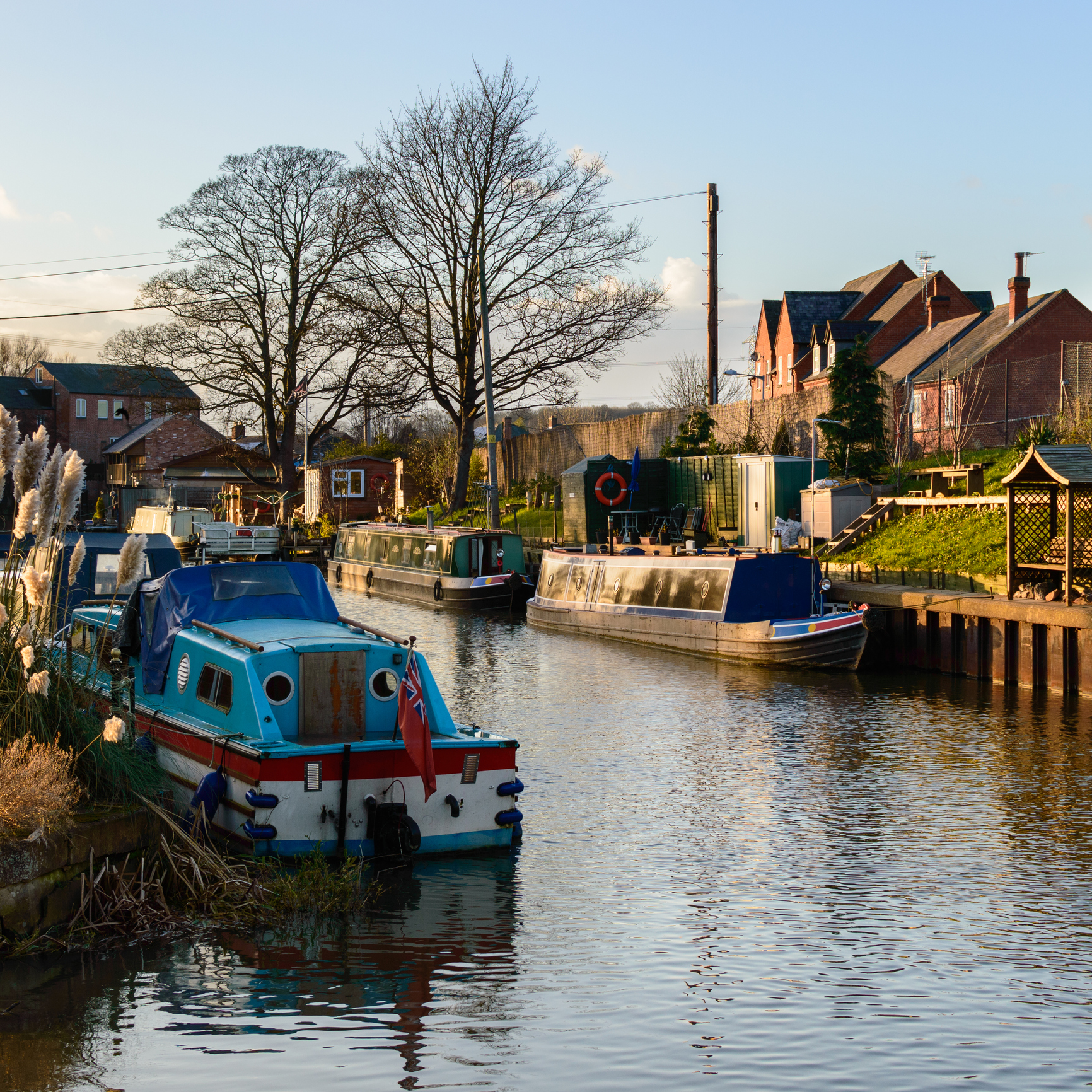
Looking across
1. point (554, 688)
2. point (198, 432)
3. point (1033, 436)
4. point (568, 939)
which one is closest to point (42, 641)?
point (568, 939)

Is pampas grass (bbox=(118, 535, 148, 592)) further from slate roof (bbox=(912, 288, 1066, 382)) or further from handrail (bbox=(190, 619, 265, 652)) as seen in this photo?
slate roof (bbox=(912, 288, 1066, 382))

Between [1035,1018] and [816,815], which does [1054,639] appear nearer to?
[816,815]

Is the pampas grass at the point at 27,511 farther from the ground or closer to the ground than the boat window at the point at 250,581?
farther from the ground

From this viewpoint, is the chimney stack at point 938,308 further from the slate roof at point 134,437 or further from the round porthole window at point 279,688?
the round porthole window at point 279,688

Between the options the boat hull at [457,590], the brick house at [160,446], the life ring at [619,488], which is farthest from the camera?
the brick house at [160,446]

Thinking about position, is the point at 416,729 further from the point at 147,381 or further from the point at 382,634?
the point at 147,381

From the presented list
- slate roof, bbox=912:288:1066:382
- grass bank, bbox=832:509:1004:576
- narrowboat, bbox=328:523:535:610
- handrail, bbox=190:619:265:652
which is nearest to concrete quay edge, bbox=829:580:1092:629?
grass bank, bbox=832:509:1004:576

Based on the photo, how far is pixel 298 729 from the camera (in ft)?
36.3

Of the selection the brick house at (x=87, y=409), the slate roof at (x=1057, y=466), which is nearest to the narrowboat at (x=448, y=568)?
the slate roof at (x=1057, y=466)

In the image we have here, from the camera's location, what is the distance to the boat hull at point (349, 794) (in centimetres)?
990

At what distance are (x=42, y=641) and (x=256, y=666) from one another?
2557 millimetres

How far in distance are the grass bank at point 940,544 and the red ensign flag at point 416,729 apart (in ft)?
51.0

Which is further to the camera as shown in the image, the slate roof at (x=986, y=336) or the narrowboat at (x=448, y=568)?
the slate roof at (x=986, y=336)

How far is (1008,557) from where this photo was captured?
70.4ft
